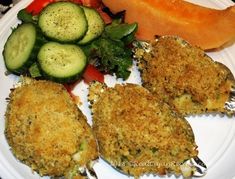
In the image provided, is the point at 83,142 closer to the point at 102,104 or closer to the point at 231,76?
the point at 102,104

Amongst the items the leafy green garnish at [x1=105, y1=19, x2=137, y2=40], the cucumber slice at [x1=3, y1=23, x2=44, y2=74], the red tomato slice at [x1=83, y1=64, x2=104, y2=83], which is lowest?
the red tomato slice at [x1=83, y1=64, x2=104, y2=83]

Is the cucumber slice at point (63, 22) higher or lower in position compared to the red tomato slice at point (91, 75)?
higher

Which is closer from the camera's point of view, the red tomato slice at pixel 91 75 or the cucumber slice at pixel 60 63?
the cucumber slice at pixel 60 63

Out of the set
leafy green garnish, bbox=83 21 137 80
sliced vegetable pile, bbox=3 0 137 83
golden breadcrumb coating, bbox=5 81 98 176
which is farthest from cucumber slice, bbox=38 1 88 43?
golden breadcrumb coating, bbox=5 81 98 176

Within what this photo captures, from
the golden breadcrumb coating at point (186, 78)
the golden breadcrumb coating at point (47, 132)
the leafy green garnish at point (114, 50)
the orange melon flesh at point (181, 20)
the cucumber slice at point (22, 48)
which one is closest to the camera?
the golden breadcrumb coating at point (47, 132)

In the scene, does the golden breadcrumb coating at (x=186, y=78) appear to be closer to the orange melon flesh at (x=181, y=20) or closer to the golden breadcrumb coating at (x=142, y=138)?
the golden breadcrumb coating at (x=142, y=138)

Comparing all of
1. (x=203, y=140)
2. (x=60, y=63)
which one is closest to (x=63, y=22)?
(x=60, y=63)

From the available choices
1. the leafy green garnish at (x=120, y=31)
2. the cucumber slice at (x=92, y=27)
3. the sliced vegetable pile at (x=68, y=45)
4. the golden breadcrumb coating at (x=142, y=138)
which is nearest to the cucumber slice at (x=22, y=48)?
the sliced vegetable pile at (x=68, y=45)

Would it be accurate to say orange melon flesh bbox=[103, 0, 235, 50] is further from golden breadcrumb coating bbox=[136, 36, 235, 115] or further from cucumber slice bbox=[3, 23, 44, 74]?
cucumber slice bbox=[3, 23, 44, 74]
